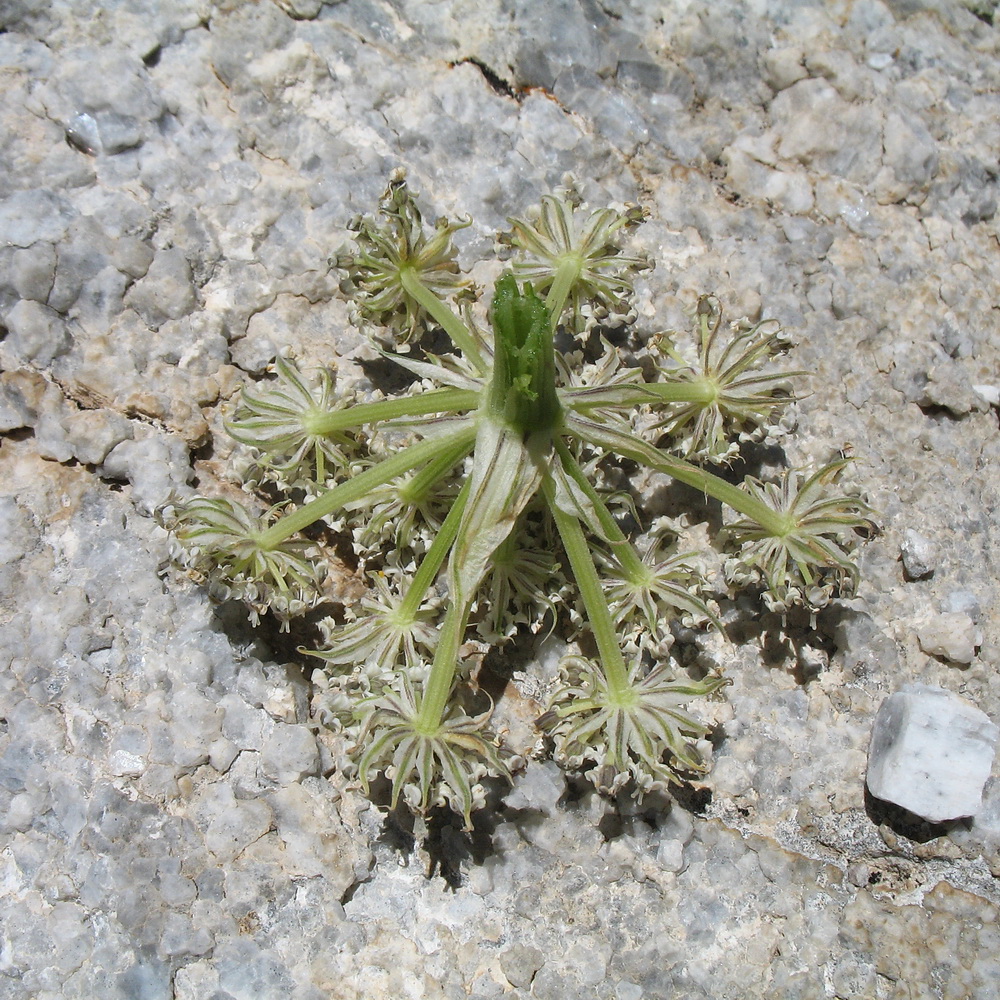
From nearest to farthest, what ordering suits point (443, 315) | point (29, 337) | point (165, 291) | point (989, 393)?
1. point (443, 315)
2. point (29, 337)
3. point (165, 291)
4. point (989, 393)

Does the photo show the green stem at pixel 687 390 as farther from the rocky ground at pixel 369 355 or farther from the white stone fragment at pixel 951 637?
the white stone fragment at pixel 951 637

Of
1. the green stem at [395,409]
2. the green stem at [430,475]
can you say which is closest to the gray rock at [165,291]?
the green stem at [395,409]

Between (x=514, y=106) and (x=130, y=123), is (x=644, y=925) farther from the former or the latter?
(x=130, y=123)

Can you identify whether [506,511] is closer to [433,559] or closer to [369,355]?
[433,559]

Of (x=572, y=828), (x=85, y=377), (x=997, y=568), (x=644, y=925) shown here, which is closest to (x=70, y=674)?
(x=85, y=377)

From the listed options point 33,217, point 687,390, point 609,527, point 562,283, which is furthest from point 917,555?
point 33,217

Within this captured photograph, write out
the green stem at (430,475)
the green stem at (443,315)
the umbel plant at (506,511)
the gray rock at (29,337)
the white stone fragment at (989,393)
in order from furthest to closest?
the white stone fragment at (989,393), the gray rock at (29,337), the green stem at (443,315), the green stem at (430,475), the umbel plant at (506,511)

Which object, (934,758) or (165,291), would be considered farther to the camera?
(165,291)
